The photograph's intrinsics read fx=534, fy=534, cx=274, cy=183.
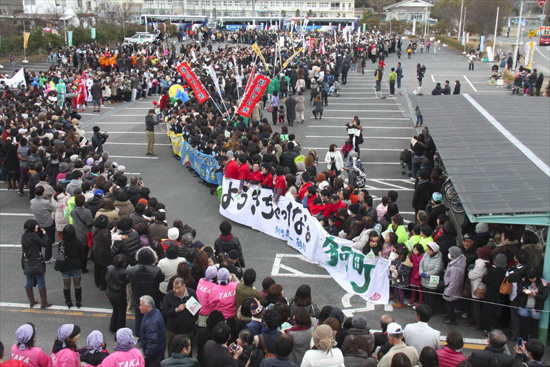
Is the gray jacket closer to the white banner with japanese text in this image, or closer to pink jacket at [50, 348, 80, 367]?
the white banner with japanese text

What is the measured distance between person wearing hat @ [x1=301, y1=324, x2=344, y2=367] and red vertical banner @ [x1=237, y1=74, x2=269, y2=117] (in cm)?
1248

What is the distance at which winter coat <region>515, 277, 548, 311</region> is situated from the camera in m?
7.88

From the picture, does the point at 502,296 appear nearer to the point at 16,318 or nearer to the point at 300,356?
the point at 300,356

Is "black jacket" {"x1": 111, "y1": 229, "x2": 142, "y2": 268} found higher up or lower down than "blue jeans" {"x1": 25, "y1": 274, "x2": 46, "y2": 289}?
higher up

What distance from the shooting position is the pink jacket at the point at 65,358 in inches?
239

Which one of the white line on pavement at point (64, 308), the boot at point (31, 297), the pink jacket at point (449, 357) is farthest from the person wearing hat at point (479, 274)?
the boot at point (31, 297)

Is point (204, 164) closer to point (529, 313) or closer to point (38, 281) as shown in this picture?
point (38, 281)

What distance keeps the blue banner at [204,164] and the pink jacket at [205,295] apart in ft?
23.7

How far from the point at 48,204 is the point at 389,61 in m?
38.5

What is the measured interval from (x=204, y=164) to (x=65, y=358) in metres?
9.96

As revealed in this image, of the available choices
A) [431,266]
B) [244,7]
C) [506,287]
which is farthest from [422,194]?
[244,7]

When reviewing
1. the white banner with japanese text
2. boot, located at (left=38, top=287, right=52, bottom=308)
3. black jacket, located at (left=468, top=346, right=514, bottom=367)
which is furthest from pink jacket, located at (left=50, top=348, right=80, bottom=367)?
the white banner with japanese text

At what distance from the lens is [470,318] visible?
8992mm

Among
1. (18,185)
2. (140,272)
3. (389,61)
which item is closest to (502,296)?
(140,272)
